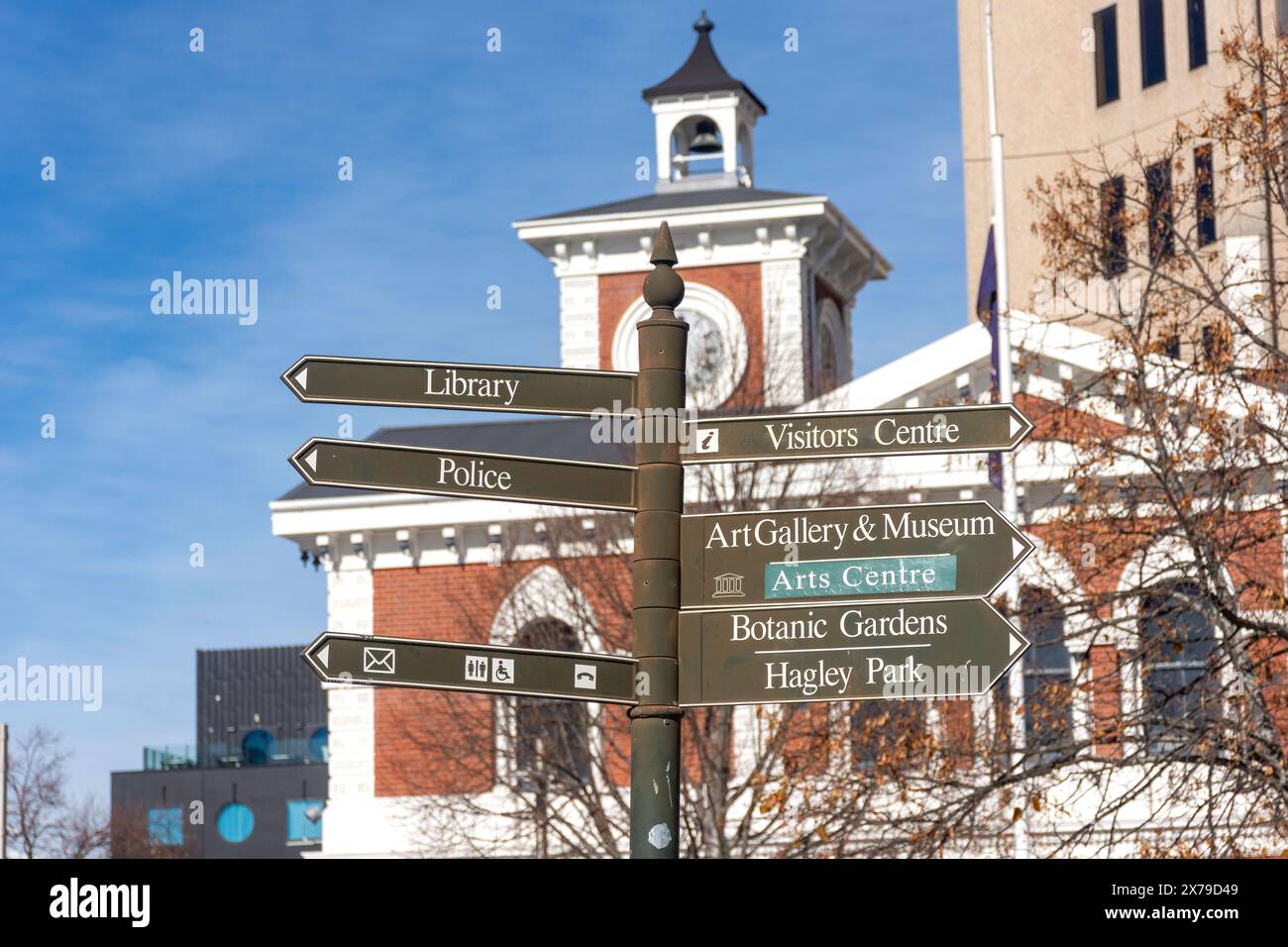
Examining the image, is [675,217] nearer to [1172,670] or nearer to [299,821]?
[1172,670]

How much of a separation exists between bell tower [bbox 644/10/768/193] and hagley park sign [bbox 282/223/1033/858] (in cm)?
2944

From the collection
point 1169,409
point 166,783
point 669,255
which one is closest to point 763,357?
point 1169,409

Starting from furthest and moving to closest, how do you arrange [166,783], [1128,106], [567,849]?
[166,783] < [1128,106] < [567,849]

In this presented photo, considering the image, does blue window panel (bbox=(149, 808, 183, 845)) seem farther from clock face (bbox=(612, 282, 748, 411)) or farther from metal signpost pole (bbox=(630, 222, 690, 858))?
metal signpost pole (bbox=(630, 222, 690, 858))

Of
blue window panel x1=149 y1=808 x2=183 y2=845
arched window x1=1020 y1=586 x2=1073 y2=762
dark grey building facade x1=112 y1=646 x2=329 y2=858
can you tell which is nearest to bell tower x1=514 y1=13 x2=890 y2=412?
arched window x1=1020 y1=586 x2=1073 y2=762

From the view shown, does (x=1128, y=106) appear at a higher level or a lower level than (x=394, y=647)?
higher

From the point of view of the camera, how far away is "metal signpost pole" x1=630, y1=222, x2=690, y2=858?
682cm

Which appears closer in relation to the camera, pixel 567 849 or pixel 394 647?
pixel 394 647

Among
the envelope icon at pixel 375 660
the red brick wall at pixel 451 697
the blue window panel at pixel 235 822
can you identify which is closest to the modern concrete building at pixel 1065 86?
the red brick wall at pixel 451 697

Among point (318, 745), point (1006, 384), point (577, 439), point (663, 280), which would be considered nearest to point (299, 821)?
point (318, 745)

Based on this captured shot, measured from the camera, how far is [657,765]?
6840 millimetres
